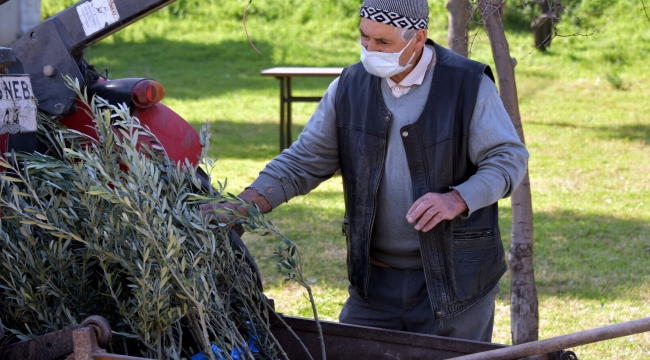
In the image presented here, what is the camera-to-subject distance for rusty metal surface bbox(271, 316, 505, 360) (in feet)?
7.22

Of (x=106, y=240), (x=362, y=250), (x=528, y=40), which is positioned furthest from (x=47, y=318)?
(x=528, y=40)

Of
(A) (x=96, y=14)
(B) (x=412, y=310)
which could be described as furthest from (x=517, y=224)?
(A) (x=96, y=14)

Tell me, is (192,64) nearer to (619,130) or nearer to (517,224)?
(619,130)

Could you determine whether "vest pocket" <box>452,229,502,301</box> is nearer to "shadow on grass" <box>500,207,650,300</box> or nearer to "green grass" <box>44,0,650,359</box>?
"green grass" <box>44,0,650,359</box>

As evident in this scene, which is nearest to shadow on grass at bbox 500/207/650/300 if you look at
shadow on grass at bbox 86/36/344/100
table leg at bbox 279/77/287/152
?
table leg at bbox 279/77/287/152

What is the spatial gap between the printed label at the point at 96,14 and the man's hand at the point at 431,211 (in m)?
1.17

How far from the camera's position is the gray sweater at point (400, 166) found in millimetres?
2488

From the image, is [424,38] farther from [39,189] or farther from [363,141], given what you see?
[39,189]

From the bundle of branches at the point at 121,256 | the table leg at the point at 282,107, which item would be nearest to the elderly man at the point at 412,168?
the bundle of branches at the point at 121,256

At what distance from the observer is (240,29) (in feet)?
56.1

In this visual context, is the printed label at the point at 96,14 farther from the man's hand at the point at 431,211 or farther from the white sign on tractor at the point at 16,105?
the man's hand at the point at 431,211

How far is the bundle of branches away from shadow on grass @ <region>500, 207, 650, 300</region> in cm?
327

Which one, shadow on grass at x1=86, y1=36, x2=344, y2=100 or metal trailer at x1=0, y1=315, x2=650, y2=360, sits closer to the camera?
metal trailer at x1=0, y1=315, x2=650, y2=360

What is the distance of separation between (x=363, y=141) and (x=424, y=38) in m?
0.38
